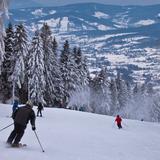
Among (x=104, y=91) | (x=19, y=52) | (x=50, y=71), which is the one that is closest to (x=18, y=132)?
(x=19, y=52)

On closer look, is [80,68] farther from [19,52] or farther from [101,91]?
[19,52]

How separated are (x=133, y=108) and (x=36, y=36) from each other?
53.0 m

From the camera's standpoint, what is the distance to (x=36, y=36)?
59.2 meters

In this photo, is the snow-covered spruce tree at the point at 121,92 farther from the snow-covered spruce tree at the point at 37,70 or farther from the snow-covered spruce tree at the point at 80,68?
the snow-covered spruce tree at the point at 37,70

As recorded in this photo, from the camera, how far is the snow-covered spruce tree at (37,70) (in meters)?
58.8

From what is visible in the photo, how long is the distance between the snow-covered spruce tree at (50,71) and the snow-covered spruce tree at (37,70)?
3.28m

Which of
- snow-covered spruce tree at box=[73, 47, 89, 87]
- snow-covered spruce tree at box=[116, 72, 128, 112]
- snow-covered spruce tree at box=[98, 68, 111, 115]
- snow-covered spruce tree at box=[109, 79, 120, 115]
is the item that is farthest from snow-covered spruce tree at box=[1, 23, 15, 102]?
snow-covered spruce tree at box=[116, 72, 128, 112]

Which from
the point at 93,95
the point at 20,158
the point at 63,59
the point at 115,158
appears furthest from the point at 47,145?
the point at 93,95

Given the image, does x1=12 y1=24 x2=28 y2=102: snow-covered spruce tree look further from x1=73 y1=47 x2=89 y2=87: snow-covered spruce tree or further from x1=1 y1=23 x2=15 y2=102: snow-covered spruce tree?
x1=73 y1=47 x2=89 y2=87: snow-covered spruce tree

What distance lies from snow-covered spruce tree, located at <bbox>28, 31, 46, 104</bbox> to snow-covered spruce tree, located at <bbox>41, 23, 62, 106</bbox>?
328 cm

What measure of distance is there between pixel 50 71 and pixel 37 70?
478cm

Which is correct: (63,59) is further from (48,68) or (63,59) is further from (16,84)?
(16,84)

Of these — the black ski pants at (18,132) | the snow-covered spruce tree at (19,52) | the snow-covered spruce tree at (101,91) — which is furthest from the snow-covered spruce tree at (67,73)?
the black ski pants at (18,132)

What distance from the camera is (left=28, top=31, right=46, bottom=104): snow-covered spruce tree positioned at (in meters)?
58.8
